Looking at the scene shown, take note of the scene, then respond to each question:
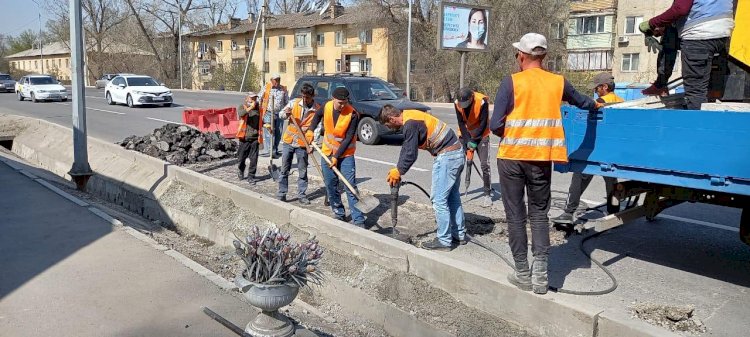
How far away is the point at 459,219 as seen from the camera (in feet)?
20.3

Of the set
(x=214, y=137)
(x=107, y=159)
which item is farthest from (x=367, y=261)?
(x=107, y=159)

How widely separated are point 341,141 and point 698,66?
3.71 metres

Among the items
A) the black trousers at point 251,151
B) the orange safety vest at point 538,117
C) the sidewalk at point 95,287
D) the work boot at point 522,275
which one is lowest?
the sidewalk at point 95,287

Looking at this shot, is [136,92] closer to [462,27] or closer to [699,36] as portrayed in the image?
[462,27]

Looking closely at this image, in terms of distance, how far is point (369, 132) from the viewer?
14383 millimetres

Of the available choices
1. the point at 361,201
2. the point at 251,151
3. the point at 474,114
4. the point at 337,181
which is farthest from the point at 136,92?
the point at 361,201

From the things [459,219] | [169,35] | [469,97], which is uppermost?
[169,35]

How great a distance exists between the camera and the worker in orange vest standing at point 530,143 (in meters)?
4.35

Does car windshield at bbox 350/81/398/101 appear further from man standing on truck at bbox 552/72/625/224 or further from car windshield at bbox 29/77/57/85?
car windshield at bbox 29/77/57/85

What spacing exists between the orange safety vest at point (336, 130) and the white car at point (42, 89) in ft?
95.2

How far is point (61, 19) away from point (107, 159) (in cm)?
7145

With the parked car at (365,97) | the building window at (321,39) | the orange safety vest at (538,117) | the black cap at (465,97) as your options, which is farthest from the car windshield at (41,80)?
the orange safety vest at (538,117)

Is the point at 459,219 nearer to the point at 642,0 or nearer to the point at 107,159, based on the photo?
the point at 107,159

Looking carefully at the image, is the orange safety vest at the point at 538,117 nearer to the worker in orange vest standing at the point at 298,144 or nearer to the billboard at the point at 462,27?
the worker in orange vest standing at the point at 298,144
